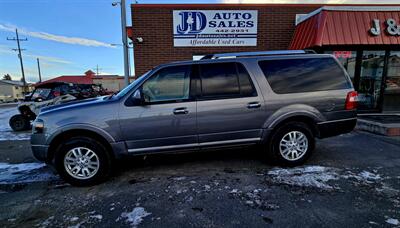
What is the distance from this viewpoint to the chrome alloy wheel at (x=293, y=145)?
3.96 m

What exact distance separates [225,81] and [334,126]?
2.17 meters

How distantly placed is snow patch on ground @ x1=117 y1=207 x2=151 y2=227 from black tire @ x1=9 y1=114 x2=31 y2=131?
7.79 metres

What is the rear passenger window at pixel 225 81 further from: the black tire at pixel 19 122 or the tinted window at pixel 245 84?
the black tire at pixel 19 122

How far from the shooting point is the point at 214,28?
881 centimetres

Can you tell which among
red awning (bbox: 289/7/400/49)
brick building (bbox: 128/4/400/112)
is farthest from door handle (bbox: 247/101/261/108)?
brick building (bbox: 128/4/400/112)

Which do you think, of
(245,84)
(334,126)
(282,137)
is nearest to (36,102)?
(245,84)

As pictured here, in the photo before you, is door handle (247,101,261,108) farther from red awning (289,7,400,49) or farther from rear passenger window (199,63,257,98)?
red awning (289,7,400,49)

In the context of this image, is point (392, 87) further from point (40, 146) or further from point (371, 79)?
point (40, 146)

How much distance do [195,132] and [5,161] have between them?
4.38 m

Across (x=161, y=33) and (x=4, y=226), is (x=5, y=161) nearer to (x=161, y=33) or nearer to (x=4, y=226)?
(x=4, y=226)

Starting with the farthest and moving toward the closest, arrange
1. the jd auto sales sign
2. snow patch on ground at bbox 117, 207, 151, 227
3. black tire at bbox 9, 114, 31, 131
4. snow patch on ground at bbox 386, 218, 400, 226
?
1. the jd auto sales sign
2. black tire at bbox 9, 114, 31, 131
3. snow patch on ground at bbox 117, 207, 151, 227
4. snow patch on ground at bbox 386, 218, 400, 226

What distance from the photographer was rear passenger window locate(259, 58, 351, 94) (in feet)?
12.8

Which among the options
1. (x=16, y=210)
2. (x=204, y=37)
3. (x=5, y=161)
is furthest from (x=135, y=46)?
(x=16, y=210)

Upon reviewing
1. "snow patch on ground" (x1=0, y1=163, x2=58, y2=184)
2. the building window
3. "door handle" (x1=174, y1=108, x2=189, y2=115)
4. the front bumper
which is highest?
the building window
